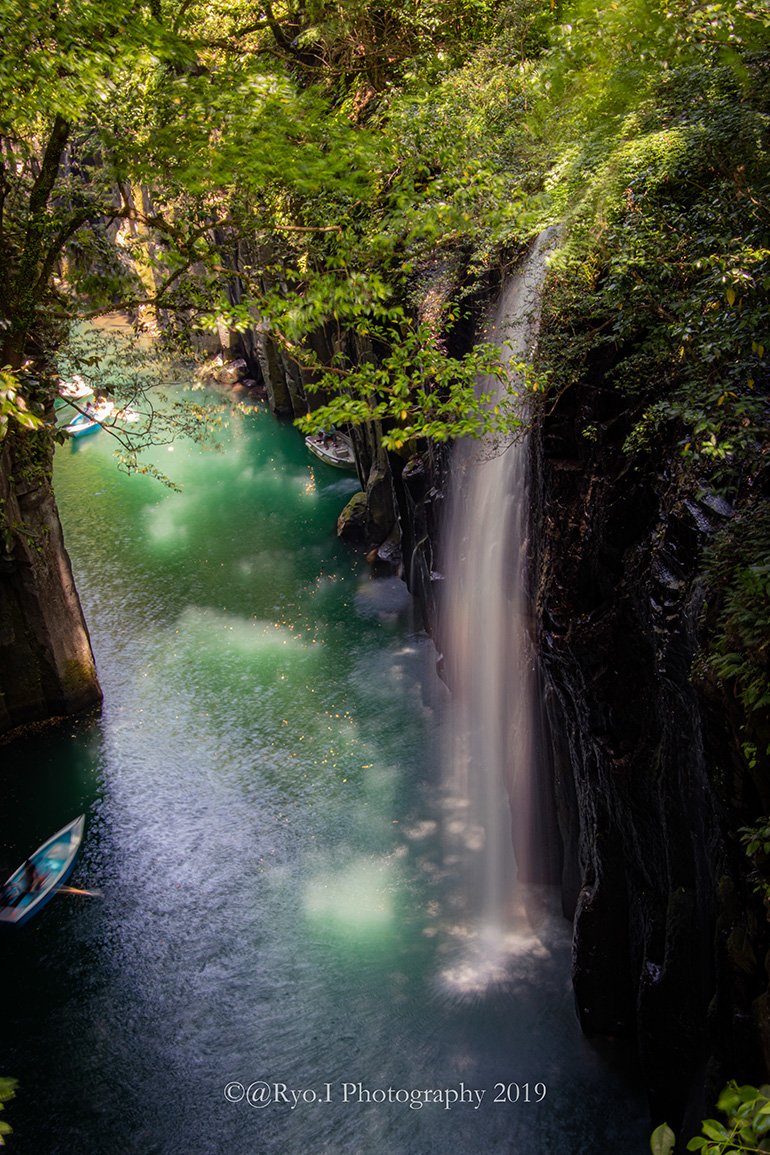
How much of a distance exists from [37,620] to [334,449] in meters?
16.0

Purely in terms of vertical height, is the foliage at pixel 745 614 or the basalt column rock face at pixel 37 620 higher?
the foliage at pixel 745 614

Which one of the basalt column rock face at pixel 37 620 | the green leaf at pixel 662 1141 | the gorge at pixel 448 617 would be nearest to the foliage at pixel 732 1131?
the green leaf at pixel 662 1141

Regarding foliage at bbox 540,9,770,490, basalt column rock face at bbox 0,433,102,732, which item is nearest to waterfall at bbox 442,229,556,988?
foliage at bbox 540,9,770,490

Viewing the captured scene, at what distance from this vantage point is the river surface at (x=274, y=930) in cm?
843

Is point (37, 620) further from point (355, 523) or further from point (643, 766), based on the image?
point (643, 766)

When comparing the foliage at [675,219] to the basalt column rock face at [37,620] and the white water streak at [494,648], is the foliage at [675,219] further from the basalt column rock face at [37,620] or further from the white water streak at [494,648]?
the basalt column rock face at [37,620]

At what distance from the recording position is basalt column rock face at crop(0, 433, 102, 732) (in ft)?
45.4

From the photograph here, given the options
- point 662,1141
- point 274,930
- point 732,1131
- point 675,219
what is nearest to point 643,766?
point 662,1141

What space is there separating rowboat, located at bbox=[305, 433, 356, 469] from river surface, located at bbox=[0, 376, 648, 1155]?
30.7ft

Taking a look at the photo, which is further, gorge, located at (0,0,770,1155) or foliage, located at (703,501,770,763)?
gorge, located at (0,0,770,1155)

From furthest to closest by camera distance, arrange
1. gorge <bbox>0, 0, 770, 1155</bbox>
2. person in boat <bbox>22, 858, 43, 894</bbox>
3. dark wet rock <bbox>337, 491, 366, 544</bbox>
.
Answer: dark wet rock <bbox>337, 491, 366, 544</bbox> < person in boat <bbox>22, 858, 43, 894</bbox> < gorge <bbox>0, 0, 770, 1155</bbox>

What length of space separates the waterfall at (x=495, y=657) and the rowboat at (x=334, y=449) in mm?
A: 14172

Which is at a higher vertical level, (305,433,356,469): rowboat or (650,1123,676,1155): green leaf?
(305,433,356,469): rowboat

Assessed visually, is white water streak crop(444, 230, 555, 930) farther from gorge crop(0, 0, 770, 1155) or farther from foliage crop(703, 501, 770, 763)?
foliage crop(703, 501, 770, 763)
